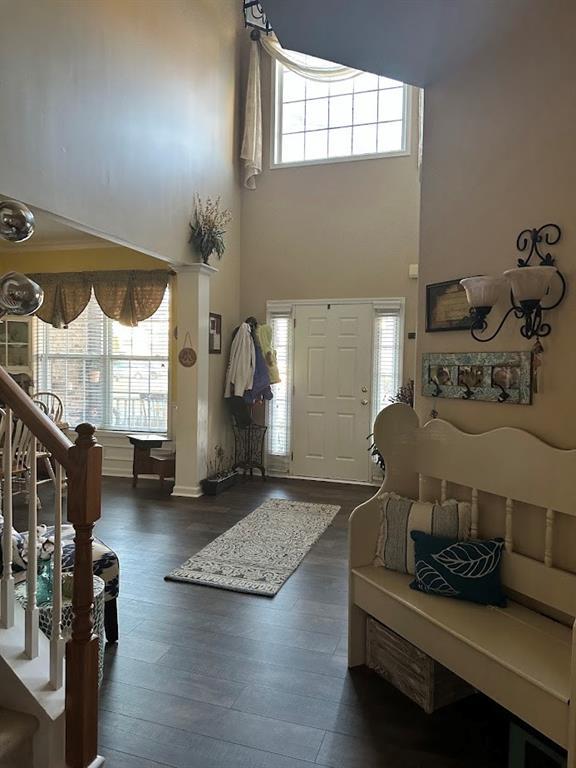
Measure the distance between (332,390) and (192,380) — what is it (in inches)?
64.4

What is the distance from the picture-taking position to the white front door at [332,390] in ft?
19.0

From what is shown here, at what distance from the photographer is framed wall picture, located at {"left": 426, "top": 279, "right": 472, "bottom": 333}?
2332mm

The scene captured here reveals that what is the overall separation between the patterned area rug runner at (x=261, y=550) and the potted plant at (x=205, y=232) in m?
2.56

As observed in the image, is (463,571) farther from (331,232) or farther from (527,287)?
(331,232)

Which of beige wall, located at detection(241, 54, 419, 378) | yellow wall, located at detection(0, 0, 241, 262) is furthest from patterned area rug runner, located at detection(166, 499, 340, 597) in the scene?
yellow wall, located at detection(0, 0, 241, 262)

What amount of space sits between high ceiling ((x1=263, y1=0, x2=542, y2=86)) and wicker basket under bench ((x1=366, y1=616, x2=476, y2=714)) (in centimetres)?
253

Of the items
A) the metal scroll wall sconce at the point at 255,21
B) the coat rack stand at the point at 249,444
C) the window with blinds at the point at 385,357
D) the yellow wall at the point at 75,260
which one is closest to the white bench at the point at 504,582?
the window with blinds at the point at 385,357

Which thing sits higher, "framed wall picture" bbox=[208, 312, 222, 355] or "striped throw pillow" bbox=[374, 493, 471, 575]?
"framed wall picture" bbox=[208, 312, 222, 355]

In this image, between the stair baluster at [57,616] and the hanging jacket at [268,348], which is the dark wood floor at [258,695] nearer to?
the stair baluster at [57,616]

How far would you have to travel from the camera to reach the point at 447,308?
2.41 meters

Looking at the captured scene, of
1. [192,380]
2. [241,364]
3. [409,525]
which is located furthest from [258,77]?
[409,525]

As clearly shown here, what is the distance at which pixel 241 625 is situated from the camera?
8.68 ft

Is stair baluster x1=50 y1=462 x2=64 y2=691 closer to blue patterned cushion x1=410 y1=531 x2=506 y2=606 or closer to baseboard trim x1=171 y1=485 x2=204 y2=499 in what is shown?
blue patterned cushion x1=410 y1=531 x2=506 y2=606

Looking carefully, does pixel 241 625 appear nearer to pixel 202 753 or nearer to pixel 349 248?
pixel 202 753
